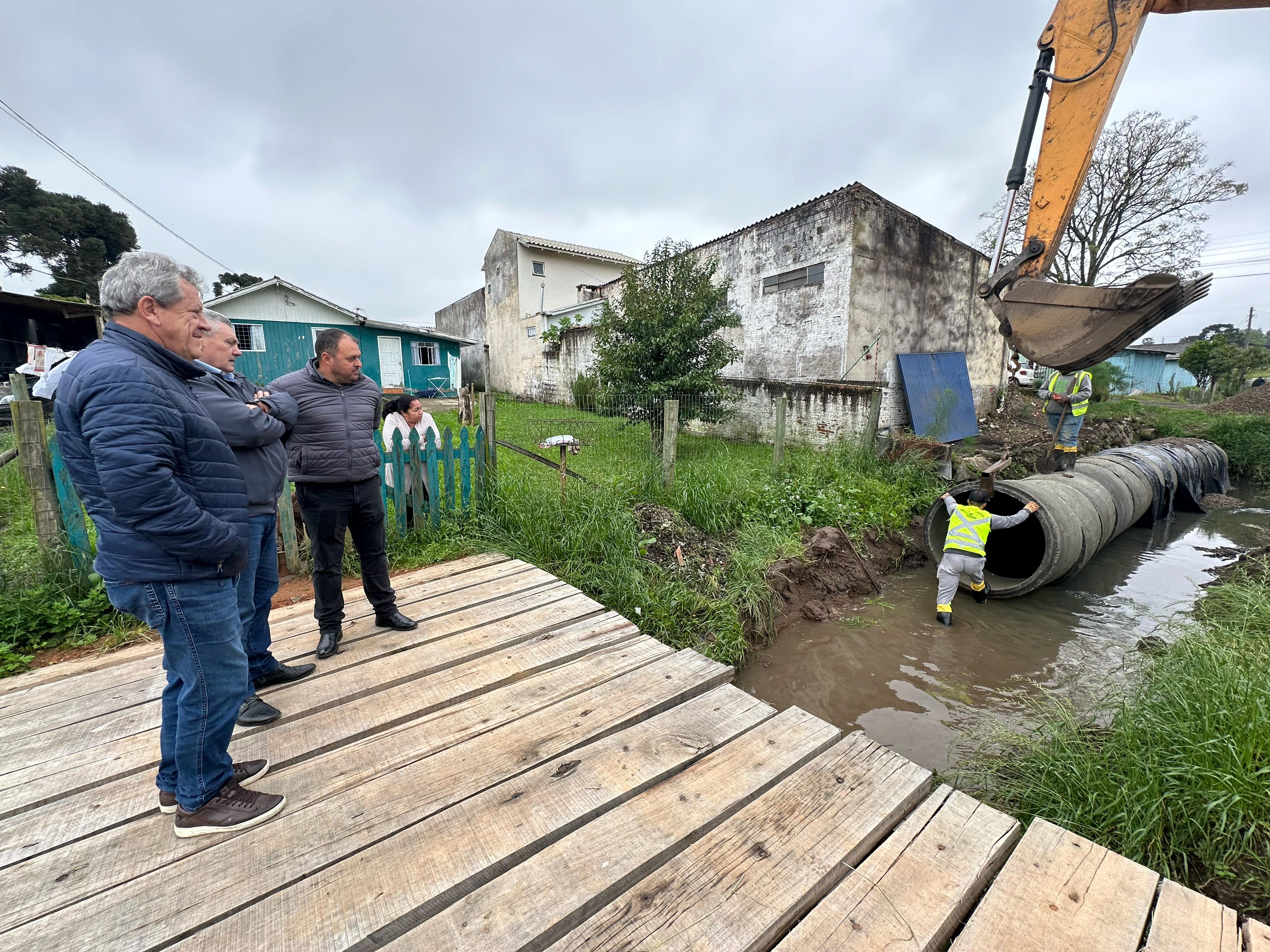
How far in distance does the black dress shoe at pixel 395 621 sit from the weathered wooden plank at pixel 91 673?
0.78 feet

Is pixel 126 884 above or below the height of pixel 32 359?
below

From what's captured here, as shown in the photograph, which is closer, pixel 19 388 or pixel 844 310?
pixel 19 388

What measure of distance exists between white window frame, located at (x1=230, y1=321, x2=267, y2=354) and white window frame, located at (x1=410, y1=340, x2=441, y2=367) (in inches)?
168

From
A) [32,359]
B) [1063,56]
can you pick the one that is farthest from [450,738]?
[32,359]

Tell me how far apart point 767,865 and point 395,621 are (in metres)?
2.25

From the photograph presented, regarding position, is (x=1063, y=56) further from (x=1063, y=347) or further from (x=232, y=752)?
(x=232, y=752)

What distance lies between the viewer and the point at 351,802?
1.75 m

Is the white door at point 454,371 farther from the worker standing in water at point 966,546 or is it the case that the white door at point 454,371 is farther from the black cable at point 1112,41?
the black cable at point 1112,41

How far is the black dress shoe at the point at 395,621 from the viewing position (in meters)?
2.93

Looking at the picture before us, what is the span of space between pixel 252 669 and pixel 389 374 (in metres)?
17.4

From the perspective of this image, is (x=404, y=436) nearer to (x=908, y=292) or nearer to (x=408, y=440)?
(x=408, y=440)

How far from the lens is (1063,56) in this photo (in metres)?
4.20

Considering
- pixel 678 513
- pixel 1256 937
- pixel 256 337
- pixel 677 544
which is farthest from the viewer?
pixel 256 337

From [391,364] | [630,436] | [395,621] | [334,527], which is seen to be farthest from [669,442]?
[391,364]
